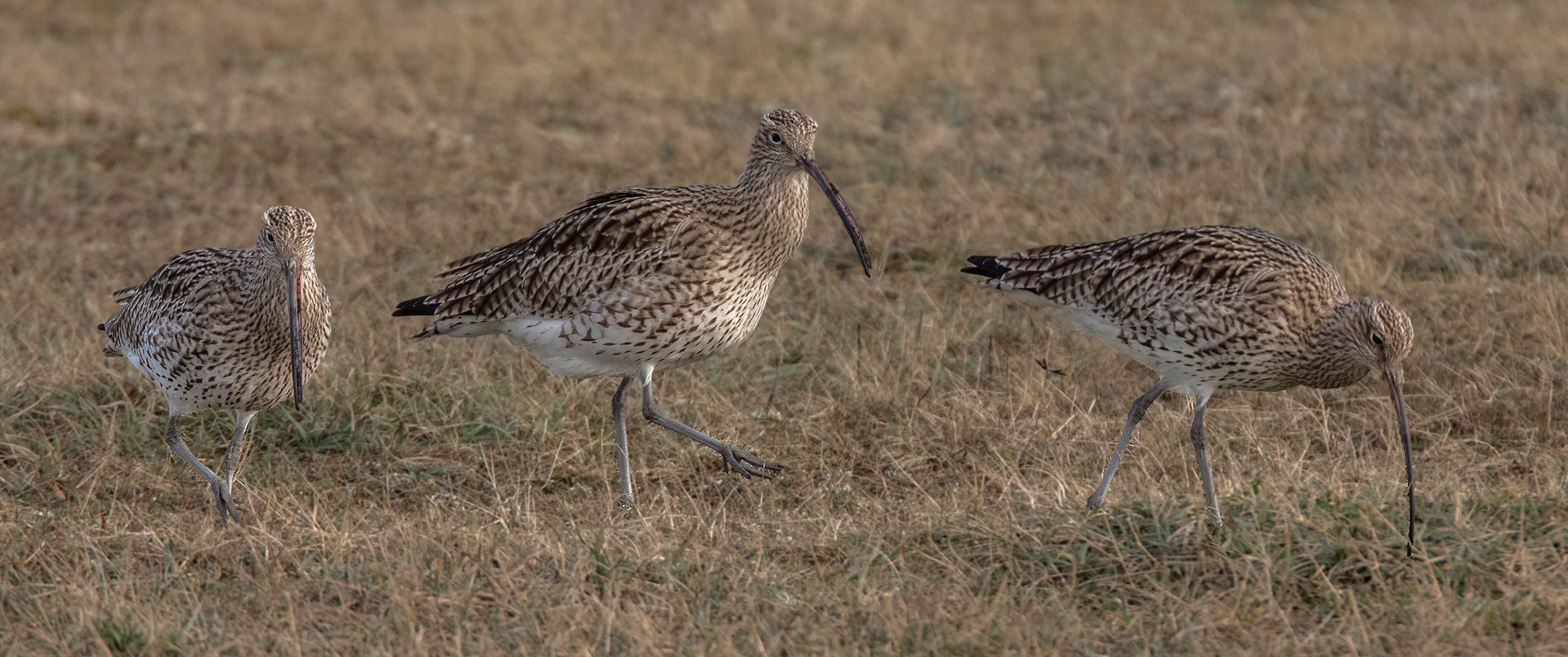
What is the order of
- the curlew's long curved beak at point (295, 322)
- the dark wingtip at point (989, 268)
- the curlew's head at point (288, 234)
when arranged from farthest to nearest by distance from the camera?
1. the dark wingtip at point (989, 268)
2. the curlew's head at point (288, 234)
3. the curlew's long curved beak at point (295, 322)

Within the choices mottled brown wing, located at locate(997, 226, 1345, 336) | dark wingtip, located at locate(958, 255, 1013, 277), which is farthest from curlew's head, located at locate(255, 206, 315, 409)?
mottled brown wing, located at locate(997, 226, 1345, 336)

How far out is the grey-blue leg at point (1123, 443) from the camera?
18.9 ft

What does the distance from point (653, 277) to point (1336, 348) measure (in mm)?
2715

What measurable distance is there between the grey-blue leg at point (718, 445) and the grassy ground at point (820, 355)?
0.45ft

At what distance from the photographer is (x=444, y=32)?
566 inches

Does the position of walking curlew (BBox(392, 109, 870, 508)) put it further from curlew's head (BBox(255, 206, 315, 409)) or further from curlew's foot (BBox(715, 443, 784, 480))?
curlew's head (BBox(255, 206, 315, 409))

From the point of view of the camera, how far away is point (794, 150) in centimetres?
639

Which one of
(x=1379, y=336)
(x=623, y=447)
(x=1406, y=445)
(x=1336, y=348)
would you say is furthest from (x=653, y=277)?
(x=1406, y=445)

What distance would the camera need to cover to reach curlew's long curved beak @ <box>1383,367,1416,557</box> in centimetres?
487

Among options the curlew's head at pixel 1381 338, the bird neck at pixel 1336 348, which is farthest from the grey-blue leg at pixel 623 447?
the curlew's head at pixel 1381 338

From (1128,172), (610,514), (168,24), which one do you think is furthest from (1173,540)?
(168,24)

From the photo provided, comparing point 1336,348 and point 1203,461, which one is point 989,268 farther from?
point 1336,348

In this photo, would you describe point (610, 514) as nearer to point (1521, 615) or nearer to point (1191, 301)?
point (1191, 301)

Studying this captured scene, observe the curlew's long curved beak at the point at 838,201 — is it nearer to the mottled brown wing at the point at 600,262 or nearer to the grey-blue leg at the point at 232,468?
the mottled brown wing at the point at 600,262
